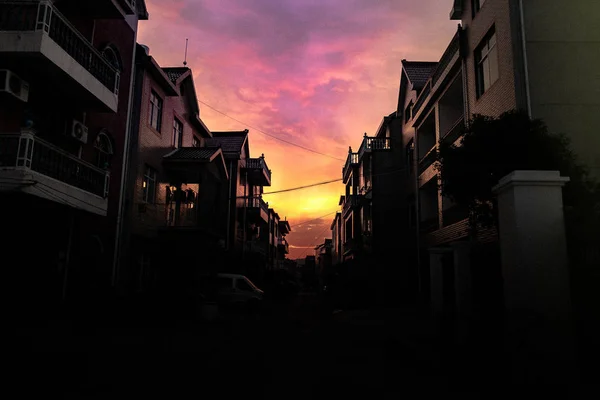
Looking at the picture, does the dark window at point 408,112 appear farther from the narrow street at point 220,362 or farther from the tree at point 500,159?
the tree at point 500,159

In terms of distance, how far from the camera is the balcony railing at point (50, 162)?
10891 millimetres

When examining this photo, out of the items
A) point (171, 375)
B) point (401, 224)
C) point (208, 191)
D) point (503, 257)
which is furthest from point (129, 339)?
point (401, 224)

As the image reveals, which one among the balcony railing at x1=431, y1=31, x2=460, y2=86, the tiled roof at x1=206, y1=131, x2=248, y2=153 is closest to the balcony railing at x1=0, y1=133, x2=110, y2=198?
the balcony railing at x1=431, y1=31, x2=460, y2=86

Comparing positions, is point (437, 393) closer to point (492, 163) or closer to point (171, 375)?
point (171, 375)

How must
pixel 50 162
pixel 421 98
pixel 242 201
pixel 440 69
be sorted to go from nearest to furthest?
pixel 50 162 → pixel 440 69 → pixel 421 98 → pixel 242 201

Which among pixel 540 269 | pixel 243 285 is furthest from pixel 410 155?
pixel 540 269

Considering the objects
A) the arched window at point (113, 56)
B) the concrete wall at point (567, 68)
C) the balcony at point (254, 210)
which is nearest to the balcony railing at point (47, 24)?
the arched window at point (113, 56)

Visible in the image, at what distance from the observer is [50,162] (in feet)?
39.5

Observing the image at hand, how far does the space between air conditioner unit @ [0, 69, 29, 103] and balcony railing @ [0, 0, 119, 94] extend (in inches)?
43.5

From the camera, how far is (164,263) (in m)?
20.3

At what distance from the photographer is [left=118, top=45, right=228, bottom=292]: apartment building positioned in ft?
60.3

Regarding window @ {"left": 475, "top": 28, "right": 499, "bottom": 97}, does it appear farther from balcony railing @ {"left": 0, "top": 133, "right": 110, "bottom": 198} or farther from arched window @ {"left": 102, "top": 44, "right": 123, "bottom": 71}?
balcony railing @ {"left": 0, "top": 133, "right": 110, "bottom": 198}

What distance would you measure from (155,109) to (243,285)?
8598mm

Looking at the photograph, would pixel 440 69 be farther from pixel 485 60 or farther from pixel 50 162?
pixel 50 162
